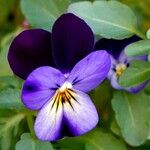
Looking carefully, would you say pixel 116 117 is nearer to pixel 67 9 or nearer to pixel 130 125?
pixel 130 125

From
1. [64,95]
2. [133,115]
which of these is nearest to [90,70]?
[64,95]

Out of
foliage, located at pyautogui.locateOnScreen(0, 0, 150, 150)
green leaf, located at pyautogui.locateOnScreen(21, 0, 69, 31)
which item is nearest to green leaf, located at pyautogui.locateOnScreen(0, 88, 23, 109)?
foliage, located at pyautogui.locateOnScreen(0, 0, 150, 150)

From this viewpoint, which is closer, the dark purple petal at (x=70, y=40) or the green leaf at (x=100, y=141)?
the dark purple petal at (x=70, y=40)

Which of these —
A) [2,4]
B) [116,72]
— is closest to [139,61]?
[116,72]

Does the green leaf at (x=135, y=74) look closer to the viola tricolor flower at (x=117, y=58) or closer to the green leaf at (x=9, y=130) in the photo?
the viola tricolor flower at (x=117, y=58)

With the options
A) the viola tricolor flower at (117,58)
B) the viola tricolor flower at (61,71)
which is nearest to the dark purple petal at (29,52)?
the viola tricolor flower at (61,71)

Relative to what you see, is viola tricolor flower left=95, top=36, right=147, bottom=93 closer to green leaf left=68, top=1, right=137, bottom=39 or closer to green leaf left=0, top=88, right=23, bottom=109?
green leaf left=68, top=1, right=137, bottom=39

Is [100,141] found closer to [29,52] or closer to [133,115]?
[133,115]
